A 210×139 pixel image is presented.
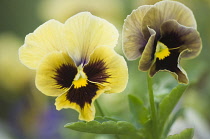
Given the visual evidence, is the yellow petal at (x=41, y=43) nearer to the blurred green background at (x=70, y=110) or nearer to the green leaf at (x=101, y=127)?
the green leaf at (x=101, y=127)

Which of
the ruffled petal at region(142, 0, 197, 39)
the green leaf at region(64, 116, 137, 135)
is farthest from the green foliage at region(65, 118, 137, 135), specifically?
the ruffled petal at region(142, 0, 197, 39)

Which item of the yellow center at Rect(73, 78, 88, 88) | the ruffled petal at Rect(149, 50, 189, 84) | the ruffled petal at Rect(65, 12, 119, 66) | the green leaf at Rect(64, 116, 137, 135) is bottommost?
the green leaf at Rect(64, 116, 137, 135)

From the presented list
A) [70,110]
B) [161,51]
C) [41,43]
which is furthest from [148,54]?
[70,110]

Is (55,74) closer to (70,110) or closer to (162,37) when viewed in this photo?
(162,37)

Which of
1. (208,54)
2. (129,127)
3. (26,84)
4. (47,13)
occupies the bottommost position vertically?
(129,127)

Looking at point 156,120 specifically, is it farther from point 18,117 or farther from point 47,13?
point 18,117

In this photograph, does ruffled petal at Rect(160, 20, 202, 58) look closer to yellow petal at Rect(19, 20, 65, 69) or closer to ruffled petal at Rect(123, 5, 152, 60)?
ruffled petal at Rect(123, 5, 152, 60)

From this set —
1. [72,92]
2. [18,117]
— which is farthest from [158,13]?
[18,117]
